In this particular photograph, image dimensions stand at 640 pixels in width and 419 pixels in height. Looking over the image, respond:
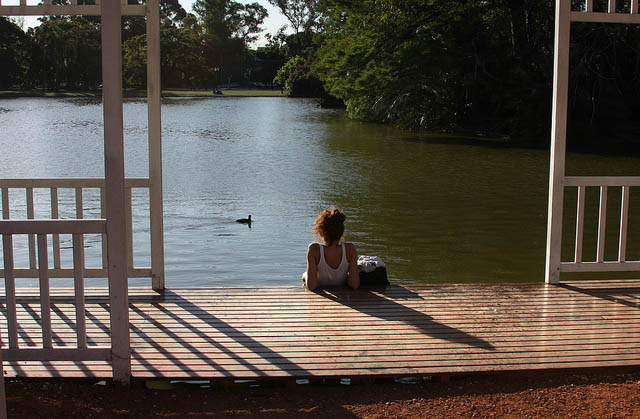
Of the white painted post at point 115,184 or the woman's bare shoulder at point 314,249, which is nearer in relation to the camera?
the white painted post at point 115,184

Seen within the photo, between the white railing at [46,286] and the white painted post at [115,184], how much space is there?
8 centimetres

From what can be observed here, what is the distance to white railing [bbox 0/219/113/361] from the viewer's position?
3787 millimetres

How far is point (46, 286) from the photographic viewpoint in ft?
12.7

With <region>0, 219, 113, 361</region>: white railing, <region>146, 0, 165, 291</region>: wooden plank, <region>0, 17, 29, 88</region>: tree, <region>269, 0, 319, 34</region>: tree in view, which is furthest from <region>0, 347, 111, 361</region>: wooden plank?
<region>269, 0, 319, 34</region>: tree

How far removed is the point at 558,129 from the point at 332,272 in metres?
2.21

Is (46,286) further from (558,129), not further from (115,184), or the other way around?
(558,129)

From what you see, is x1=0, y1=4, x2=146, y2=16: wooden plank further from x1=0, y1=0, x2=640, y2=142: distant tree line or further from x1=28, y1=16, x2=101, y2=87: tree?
x1=28, y1=16, x2=101, y2=87: tree

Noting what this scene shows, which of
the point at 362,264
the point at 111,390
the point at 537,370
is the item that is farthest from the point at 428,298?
the point at 111,390

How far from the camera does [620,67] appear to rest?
23.9 meters

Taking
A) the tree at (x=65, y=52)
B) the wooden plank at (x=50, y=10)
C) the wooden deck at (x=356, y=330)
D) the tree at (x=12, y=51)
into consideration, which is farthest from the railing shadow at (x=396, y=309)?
the tree at (x=12, y=51)

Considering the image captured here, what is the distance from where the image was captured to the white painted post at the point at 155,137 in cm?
552

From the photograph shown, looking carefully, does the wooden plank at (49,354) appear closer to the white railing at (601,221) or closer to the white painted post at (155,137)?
the white painted post at (155,137)

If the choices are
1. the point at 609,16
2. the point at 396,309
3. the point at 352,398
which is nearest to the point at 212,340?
the point at 352,398

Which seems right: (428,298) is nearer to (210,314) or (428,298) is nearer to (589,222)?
(210,314)
